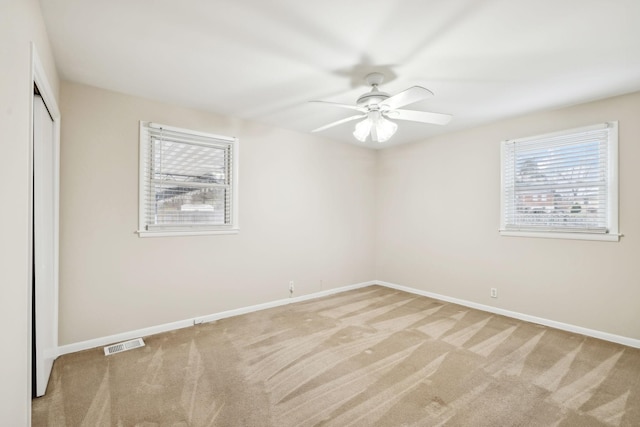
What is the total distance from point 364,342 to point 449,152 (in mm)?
2923

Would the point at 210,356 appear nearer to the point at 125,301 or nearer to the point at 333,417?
the point at 125,301

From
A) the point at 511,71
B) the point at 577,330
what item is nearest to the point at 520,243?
the point at 577,330

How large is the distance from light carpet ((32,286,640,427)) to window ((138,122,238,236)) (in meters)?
1.16

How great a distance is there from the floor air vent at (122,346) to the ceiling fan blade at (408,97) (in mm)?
3139

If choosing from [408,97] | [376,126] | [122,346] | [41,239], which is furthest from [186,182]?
[408,97]

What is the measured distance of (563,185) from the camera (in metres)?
3.28

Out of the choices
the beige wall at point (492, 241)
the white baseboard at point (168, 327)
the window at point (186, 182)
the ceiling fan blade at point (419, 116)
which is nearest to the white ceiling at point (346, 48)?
the ceiling fan blade at point (419, 116)

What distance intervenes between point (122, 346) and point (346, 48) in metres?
3.24

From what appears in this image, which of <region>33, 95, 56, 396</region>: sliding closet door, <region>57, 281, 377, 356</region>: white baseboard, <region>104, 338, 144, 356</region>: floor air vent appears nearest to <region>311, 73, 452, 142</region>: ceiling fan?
<region>33, 95, 56, 396</region>: sliding closet door

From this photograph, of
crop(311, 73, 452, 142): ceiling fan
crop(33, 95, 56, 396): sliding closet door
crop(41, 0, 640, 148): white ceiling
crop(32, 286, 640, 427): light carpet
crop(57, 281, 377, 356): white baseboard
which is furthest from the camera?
crop(57, 281, 377, 356): white baseboard

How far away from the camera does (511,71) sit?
96.3 inches

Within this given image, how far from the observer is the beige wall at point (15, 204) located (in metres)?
1.18

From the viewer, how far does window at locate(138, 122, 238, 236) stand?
10.1ft

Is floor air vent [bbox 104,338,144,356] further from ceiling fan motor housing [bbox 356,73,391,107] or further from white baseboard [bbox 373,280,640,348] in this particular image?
white baseboard [bbox 373,280,640,348]
